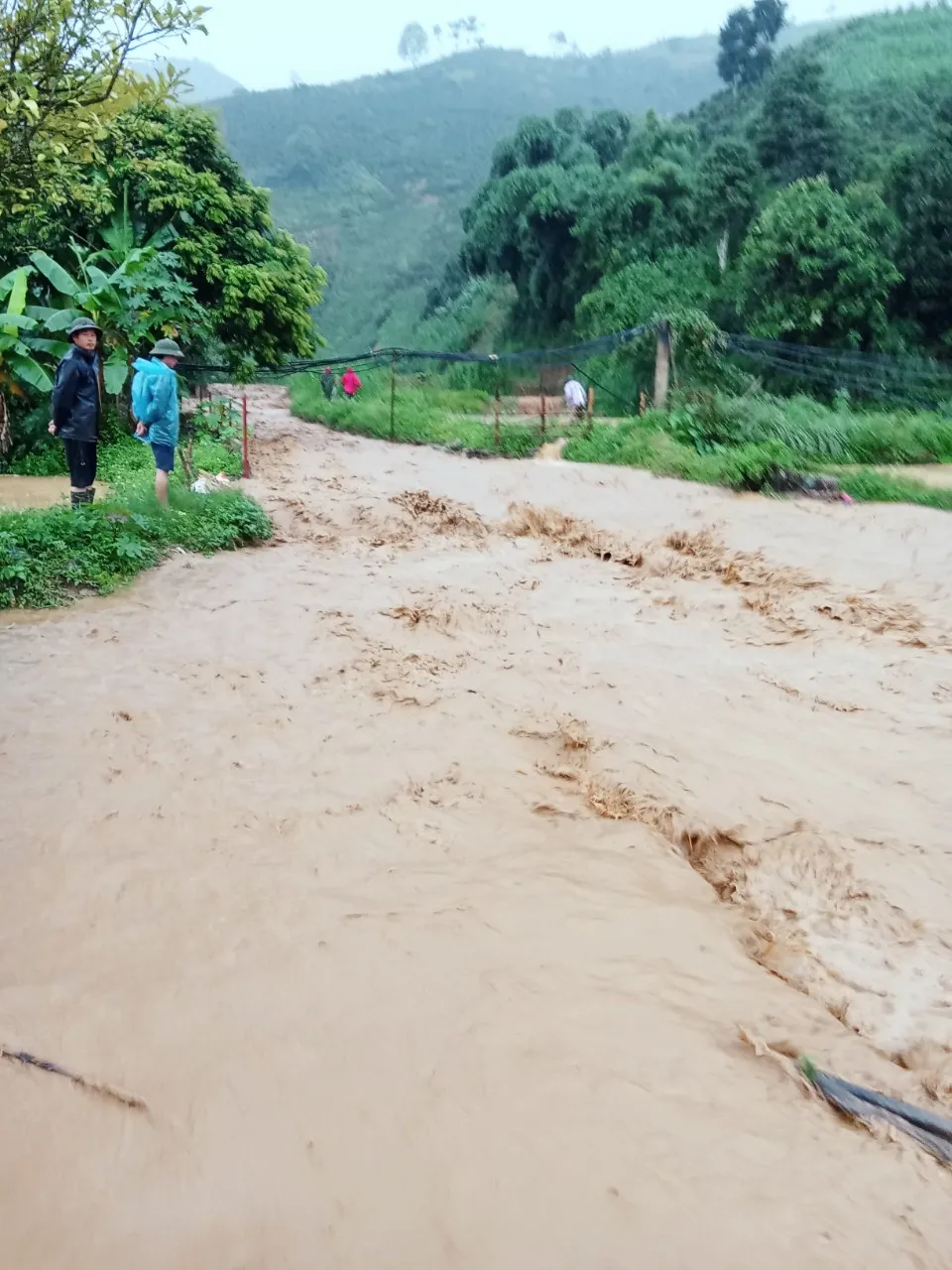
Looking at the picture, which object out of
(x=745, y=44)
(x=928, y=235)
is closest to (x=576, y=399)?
(x=928, y=235)

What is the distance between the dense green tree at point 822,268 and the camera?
731 inches

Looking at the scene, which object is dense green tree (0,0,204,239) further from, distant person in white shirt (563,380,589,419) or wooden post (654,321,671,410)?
distant person in white shirt (563,380,589,419)

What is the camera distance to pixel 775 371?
19172 mm

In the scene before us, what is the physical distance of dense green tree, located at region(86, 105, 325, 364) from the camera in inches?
512

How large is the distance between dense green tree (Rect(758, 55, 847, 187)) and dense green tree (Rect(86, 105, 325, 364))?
1662 cm

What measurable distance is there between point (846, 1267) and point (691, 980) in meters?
1.02

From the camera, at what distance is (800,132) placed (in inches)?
979

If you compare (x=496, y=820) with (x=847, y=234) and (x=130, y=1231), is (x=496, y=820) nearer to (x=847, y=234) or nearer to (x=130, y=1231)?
(x=130, y=1231)

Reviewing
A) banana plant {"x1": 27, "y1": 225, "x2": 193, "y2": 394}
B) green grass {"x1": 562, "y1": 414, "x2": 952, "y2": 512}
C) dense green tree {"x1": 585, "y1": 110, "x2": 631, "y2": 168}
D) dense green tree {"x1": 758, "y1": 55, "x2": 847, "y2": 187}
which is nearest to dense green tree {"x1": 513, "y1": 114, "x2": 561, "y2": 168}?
dense green tree {"x1": 585, "y1": 110, "x2": 631, "y2": 168}

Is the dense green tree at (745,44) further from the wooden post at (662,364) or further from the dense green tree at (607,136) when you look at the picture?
the wooden post at (662,364)

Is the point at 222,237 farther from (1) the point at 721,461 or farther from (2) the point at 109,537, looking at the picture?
(2) the point at 109,537

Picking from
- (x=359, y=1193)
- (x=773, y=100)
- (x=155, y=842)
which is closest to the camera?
(x=359, y=1193)

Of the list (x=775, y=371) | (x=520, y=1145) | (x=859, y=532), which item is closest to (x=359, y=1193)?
(x=520, y=1145)

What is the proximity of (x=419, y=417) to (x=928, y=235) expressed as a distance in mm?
11300
